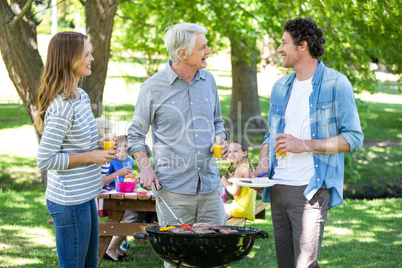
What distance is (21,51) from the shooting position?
8.25 meters

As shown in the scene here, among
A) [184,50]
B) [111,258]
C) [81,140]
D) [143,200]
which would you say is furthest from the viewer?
[111,258]

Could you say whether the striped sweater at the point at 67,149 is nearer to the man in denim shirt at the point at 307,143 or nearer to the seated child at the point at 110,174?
the man in denim shirt at the point at 307,143

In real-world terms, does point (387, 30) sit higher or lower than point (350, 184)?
higher

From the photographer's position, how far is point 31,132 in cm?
1673

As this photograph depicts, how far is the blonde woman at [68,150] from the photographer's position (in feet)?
10.0

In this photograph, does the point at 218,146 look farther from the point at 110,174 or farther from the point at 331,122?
the point at 110,174

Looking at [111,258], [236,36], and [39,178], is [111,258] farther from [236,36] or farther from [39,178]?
[236,36]

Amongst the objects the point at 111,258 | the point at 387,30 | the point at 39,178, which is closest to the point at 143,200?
the point at 111,258

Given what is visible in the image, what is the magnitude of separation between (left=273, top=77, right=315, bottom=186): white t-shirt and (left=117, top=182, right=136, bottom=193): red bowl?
93.0 inches

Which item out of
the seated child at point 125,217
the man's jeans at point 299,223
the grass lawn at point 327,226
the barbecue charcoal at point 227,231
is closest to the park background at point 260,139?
the grass lawn at point 327,226

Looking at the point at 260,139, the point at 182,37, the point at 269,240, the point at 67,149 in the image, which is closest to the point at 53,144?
the point at 67,149

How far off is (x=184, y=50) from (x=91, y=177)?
1118 millimetres

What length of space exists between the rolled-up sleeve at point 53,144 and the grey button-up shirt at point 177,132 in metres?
0.64

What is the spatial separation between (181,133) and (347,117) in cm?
115
